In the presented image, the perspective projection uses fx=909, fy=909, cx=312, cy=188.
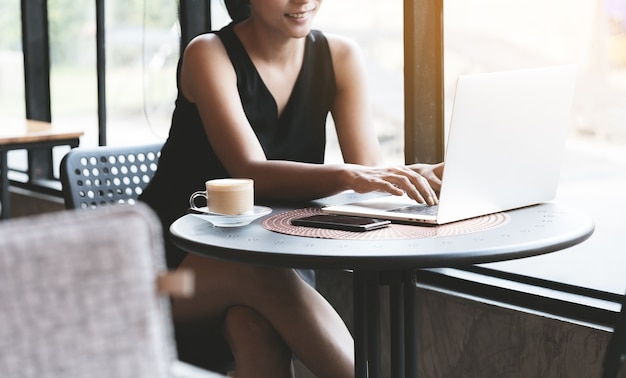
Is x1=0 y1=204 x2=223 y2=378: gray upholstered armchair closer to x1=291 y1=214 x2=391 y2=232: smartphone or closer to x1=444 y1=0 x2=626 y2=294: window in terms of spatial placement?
x1=291 y1=214 x2=391 y2=232: smartphone

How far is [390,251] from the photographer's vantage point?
4.79 feet

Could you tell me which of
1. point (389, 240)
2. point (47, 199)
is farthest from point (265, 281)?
point (47, 199)

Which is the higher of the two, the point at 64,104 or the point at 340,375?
the point at 64,104

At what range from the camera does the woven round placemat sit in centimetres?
160

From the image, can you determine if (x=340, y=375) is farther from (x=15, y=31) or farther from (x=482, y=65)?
(x=15, y=31)

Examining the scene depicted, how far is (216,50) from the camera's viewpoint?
2.21 meters

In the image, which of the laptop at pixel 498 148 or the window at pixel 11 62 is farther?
the window at pixel 11 62

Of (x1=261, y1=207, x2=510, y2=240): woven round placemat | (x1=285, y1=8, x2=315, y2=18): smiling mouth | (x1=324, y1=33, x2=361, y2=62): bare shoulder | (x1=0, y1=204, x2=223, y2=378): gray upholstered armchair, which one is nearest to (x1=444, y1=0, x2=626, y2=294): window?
(x1=324, y1=33, x2=361, y2=62): bare shoulder

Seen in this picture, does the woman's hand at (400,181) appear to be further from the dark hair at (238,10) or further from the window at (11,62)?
the window at (11,62)

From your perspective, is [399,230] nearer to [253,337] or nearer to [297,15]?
[253,337]

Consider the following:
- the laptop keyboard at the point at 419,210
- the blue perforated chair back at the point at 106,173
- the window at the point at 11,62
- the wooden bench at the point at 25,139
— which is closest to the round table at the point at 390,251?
the laptop keyboard at the point at 419,210

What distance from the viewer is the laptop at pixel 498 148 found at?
1.59 m

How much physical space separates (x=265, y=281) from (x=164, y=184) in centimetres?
52

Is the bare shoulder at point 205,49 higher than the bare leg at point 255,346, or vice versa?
the bare shoulder at point 205,49
